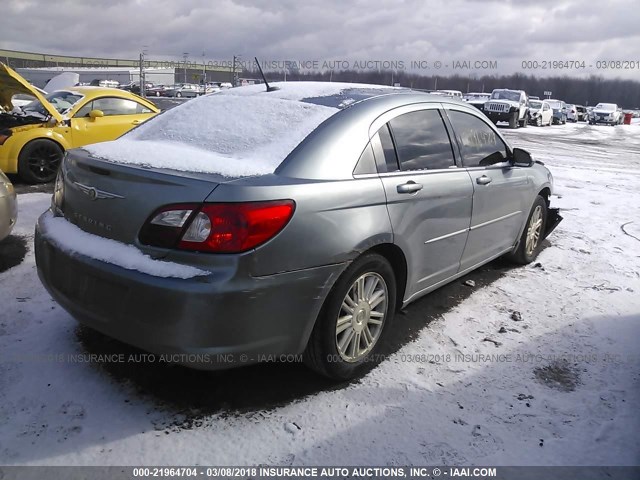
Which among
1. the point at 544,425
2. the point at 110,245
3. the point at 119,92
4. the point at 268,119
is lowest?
the point at 544,425

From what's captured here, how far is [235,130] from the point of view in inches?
114

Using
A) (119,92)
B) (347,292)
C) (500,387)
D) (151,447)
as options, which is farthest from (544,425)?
(119,92)

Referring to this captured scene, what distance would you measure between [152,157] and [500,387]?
2271 millimetres

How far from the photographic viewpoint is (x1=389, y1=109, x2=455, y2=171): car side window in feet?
10.1

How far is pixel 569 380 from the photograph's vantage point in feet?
9.86

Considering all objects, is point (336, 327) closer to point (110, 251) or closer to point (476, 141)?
point (110, 251)

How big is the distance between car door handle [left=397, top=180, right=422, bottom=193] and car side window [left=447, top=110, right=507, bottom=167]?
0.77 metres

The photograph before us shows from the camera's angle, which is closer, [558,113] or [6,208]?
[6,208]

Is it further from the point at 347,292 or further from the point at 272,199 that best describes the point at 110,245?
the point at 347,292

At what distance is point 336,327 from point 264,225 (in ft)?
2.44

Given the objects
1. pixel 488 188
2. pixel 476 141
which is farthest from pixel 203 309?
pixel 476 141

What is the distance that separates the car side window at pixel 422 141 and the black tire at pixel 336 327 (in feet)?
2.14

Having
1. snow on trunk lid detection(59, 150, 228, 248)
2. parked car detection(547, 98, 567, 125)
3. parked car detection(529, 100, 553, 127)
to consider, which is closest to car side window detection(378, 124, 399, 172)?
snow on trunk lid detection(59, 150, 228, 248)

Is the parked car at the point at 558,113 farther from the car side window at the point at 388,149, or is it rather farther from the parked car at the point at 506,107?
the car side window at the point at 388,149
